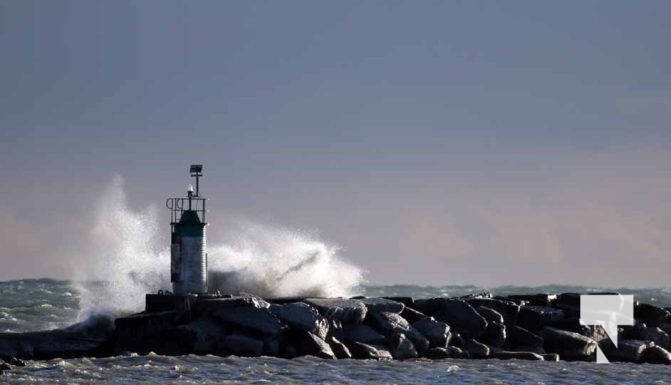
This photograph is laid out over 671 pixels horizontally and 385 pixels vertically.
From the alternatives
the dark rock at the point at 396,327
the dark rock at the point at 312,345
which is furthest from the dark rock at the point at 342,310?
the dark rock at the point at 312,345

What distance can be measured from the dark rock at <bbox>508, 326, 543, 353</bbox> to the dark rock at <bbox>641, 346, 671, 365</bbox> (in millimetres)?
2081

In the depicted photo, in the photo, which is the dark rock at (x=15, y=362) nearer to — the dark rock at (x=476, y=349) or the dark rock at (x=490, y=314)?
the dark rock at (x=476, y=349)

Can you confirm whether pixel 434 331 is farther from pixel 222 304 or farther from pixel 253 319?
pixel 222 304

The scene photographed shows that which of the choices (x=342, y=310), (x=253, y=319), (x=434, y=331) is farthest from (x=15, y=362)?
(x=434, y=331)

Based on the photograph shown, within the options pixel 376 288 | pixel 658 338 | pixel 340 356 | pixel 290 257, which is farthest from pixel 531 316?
pixel 376 288

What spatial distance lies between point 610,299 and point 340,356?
25.0ft

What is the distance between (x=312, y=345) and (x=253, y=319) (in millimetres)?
1179

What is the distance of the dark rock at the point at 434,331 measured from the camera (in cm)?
2517

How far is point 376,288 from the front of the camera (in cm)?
8169

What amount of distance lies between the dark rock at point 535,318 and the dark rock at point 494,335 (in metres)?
0.94

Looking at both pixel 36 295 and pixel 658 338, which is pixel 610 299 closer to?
pixel 658 338

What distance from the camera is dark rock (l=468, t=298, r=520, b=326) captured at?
26672 mm

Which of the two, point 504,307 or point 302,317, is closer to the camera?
point 302,317

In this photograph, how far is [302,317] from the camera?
2416 cm
